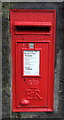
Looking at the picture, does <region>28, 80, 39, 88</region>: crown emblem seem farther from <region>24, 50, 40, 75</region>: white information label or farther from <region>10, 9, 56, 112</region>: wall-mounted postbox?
<region>24, 50, 40, 75</region>: white information label

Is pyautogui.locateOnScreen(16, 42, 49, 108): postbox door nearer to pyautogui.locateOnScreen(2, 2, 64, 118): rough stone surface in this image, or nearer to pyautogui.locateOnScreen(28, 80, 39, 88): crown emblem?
pyautogui.locateOnScreen(28, 80, 39, 88): crown emblem

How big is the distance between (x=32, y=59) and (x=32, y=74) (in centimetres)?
24

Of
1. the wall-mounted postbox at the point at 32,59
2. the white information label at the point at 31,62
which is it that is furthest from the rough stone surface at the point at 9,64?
the white information label at the point at 31,62

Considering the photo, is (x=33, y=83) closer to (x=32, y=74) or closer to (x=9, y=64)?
(x=32, y=74)

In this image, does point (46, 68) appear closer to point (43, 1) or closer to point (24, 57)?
point (24, 57)

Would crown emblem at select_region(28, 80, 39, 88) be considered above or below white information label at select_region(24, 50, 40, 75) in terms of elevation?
below

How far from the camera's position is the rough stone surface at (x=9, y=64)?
270cm

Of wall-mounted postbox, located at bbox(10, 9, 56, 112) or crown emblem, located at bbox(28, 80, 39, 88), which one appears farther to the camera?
crown emblem, located at bbox(28, 80, 39, 88)

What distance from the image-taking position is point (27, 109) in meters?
2.88

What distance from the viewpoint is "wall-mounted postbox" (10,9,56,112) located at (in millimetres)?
2672

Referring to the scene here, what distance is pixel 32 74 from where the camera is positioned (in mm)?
2768

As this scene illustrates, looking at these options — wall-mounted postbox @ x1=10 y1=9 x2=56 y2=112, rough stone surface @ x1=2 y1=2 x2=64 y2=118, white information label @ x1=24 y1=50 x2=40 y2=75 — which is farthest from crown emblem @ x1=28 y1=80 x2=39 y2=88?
rough stone surface @ x1=2 y1=2 x2=64 y2=118

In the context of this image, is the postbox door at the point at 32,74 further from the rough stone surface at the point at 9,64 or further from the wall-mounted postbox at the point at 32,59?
the rough stone surface at the point at 9,64

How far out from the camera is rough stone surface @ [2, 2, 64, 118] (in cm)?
270
